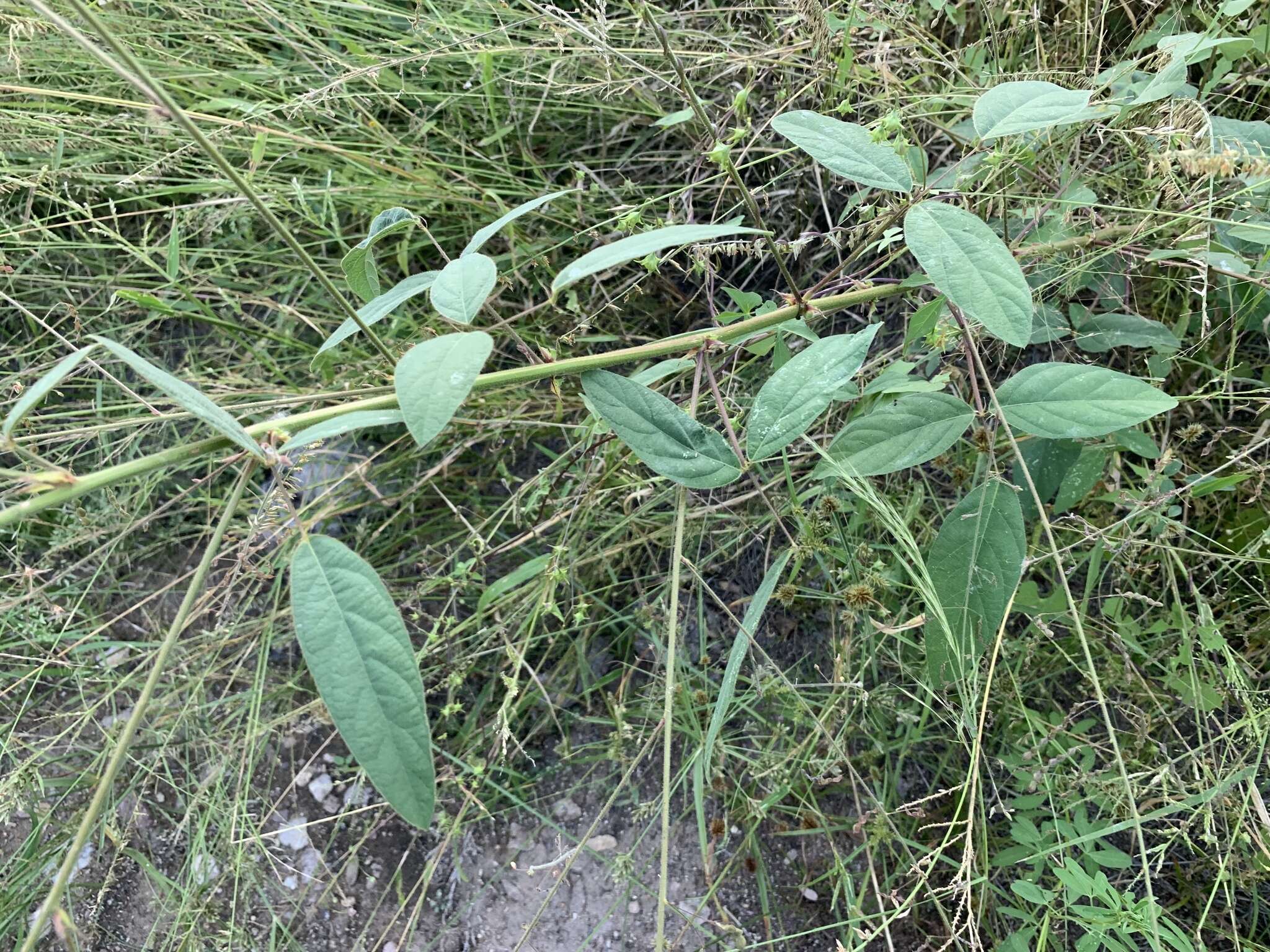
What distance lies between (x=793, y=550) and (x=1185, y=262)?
81 centimetres

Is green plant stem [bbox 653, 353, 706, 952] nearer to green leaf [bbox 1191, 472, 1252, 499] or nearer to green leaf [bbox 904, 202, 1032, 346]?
green leaf [bbox 904, 202, 1032, 346]

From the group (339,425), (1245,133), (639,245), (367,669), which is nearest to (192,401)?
(339,425)

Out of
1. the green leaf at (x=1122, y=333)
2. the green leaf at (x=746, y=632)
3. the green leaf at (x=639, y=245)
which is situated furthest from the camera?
the green leaf at (x=1122, y=333)

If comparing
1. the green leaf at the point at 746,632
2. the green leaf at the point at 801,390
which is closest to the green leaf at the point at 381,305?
the green leaf at the point at 801,390

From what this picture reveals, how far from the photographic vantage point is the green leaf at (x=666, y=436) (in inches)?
33.2

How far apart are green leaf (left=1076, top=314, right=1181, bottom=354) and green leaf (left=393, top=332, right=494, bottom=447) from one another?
36.2 inches

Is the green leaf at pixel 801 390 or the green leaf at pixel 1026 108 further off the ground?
the green leaf at pixel 1026 108

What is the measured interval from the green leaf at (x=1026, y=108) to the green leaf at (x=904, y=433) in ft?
0.95

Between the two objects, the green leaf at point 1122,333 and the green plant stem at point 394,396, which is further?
the green leaf at point 1122,333

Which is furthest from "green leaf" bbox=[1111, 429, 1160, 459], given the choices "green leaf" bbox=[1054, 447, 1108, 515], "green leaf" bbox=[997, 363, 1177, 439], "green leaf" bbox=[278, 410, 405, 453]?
"green leaf" bbox=[278, 410, 405, 453]

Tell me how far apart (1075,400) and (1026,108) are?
0.32 metres

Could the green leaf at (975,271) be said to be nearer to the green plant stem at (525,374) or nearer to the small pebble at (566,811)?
the green plant stem at (525,374)

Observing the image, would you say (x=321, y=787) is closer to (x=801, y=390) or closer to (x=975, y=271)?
(x=801, y=390)

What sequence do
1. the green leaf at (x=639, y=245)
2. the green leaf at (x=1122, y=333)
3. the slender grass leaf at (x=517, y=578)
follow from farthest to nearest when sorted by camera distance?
the slender grass leaf at (x=517, y=578) < the green leaf at (x=1122, y=333) < the green leaf at (x=639, y=245)
